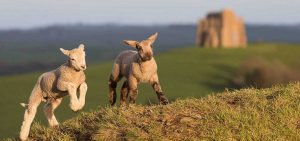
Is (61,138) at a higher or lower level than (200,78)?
higher

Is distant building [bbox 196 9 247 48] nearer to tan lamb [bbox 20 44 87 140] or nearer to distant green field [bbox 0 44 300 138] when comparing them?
distant green field [bbox 0 44 300 138]

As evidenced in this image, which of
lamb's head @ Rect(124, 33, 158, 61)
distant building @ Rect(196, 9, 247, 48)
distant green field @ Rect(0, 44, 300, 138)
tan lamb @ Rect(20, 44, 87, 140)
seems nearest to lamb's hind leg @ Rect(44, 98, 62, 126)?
tan lamb @ Rect(20, 44, 87, 140)

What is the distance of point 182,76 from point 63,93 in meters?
97.4

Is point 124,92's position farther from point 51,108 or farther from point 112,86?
point 51,108

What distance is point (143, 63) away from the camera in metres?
13.1

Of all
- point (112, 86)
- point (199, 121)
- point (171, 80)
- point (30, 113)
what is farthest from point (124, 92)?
point (171, 80)

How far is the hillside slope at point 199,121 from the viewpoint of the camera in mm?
11195

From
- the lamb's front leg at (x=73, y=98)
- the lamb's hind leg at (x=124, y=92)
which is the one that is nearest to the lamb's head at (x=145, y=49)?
the lamb's hind leg at (x=124, y=92)

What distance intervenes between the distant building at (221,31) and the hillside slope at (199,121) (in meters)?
155

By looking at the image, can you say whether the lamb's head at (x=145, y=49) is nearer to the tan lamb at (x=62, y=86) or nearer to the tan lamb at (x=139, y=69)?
the tan lamb at (x=139, y=69)

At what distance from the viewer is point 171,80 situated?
104750 mm

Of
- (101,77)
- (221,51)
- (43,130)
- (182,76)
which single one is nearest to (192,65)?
(182,76)

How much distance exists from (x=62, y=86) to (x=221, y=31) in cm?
17012

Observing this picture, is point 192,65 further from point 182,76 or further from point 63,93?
point 63,93
